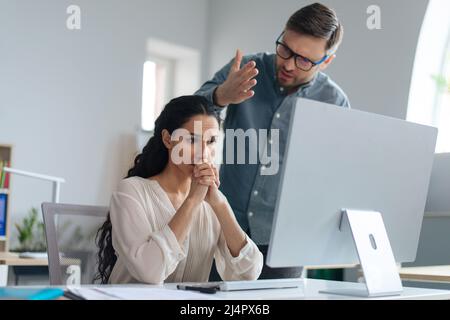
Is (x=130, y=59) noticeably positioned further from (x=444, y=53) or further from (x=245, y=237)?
(x=245, y=237)

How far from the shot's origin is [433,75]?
396 cm

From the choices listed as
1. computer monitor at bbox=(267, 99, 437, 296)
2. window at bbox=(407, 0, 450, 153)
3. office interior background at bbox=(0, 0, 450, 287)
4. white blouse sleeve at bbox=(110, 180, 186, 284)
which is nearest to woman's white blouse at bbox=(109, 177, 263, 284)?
white blouse sleeve at bbox=(110, 180, 186, 284)

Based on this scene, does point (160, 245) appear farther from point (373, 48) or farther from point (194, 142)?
point (373, 48)

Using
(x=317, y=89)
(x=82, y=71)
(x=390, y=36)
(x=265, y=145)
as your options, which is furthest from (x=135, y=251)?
(x=82, y=71)

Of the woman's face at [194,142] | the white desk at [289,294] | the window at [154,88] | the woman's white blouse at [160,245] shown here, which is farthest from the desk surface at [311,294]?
the window at [154,88]

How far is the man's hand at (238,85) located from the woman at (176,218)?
0.08 m

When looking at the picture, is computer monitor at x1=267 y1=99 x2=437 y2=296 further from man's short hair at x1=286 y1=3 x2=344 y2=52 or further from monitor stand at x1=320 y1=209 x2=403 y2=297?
man's short hair at x1=286 y1=3 x2=344 y2=52

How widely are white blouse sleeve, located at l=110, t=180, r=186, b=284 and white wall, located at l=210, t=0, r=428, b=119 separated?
2.73 metres

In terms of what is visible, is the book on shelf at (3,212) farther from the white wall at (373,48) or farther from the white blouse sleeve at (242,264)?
the white blouse sleeve at (242,264)

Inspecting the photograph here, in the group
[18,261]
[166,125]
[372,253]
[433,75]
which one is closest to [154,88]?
[433,75]

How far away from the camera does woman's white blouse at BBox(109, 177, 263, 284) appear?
1482mm

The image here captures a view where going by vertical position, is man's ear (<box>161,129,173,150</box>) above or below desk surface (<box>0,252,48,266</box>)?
above

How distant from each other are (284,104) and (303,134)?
74 centimetres

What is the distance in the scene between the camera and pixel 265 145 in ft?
6.41
